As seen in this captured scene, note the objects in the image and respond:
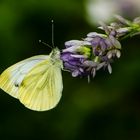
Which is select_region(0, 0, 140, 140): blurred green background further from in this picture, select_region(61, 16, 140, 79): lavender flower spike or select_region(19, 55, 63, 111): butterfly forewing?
select_region(61, 16, 140, 79): lavender flower spike

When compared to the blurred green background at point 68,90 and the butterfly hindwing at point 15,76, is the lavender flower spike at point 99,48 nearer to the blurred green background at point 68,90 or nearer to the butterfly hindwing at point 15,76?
Result: the butterfly hindwing at point 15,76

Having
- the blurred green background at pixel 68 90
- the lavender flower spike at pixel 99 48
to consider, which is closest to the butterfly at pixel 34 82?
the lavender flower spike at pixel 99 48

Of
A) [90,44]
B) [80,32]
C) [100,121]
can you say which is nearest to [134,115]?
[100,121]

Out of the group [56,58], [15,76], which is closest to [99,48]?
[56,58]

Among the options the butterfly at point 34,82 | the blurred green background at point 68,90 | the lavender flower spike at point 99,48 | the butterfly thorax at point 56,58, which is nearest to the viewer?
the lavender flower spike at point 99,48

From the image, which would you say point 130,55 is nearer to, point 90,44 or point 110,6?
point 110,6

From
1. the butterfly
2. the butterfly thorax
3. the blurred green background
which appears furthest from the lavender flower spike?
the blurred green background
